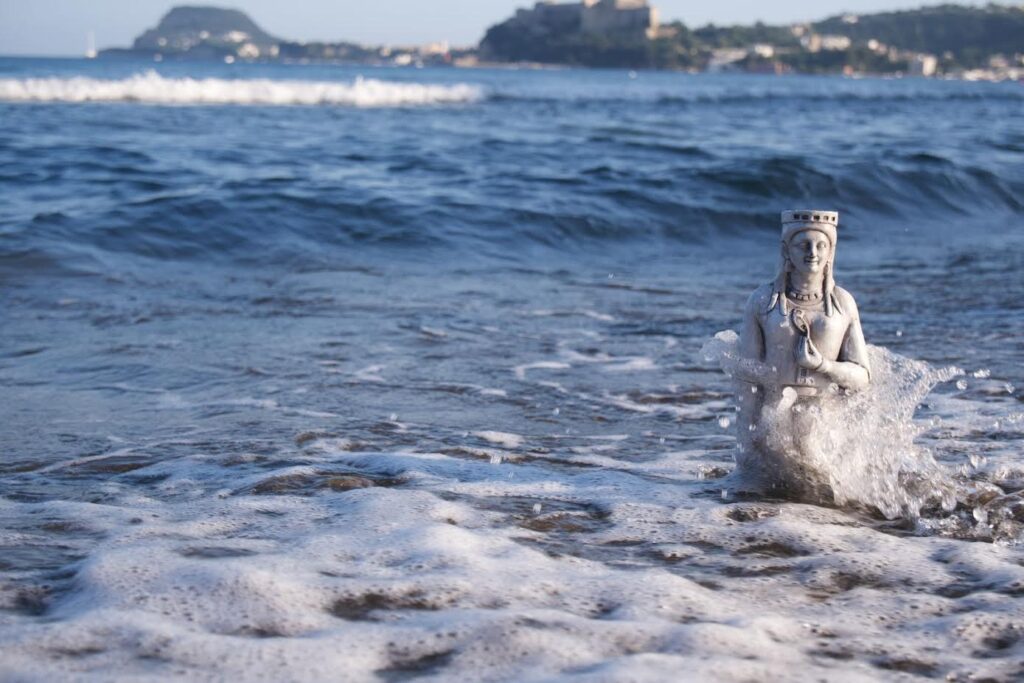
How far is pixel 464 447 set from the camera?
5.42 metres

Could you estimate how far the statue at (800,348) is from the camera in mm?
4285

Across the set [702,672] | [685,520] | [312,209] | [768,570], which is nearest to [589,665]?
[702,672]

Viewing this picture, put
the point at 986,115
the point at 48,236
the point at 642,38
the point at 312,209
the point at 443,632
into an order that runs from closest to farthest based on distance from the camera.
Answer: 1. the point at 443,632
2. the point at 48,236
3. the point at 312,209
4. the point at 986,115
5. the point at 642,38

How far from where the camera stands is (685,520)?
4.36 m

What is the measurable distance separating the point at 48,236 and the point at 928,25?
144056 millimetres

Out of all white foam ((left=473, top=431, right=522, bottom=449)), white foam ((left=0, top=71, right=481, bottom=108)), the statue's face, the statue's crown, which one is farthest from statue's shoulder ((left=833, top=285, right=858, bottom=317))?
white foam ((left=0, top=71, right=481, bottom=108))

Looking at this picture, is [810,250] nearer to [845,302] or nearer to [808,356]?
[845,302]

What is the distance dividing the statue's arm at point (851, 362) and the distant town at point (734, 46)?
125497 millimetres

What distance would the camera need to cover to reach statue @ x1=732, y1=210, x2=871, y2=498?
429 cm

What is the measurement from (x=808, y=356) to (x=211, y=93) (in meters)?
40.3

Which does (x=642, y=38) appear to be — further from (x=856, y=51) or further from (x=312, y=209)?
(x=312, y=209)

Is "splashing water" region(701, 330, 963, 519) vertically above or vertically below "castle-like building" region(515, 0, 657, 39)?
below

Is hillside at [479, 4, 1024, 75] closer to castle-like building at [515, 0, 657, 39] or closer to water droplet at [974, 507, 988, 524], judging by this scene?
castle-like building at [515, 0, 657, 39]

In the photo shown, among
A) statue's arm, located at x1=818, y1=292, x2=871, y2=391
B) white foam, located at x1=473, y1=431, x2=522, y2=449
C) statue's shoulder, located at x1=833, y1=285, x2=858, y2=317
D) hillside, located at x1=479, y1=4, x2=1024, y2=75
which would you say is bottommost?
white foam, located at x1=473, y1=431, x2=522, y2=449
